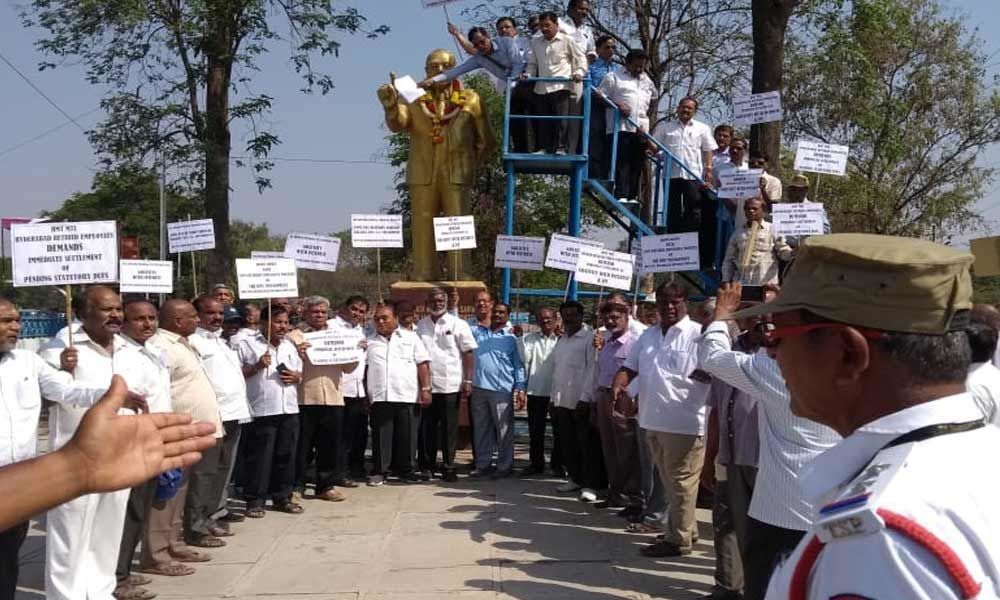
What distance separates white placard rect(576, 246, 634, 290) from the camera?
28.1ft

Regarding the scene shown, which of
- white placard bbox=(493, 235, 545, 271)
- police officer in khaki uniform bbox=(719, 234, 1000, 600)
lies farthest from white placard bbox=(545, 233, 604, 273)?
police officer in khaki uniform bbox=(719, 234, 1000, 600)

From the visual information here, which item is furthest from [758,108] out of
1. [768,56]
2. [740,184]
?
[768,56]

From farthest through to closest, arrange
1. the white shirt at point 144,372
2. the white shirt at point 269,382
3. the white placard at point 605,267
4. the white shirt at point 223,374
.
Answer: the white placard at point 605,267 → the white shirt at point 269,382 → the white shirt at point 223,374 → the white shirt at point 144,372

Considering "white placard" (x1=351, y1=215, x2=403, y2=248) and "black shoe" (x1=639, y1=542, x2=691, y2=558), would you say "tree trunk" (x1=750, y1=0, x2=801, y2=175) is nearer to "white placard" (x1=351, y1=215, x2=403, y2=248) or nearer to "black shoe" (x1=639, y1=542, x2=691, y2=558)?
"white placard" (x1=351, y1=215, x2=403, y2=248)

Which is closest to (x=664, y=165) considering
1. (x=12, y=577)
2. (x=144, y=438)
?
(x=12, y=577)

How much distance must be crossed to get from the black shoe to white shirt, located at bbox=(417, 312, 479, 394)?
11.2 ft

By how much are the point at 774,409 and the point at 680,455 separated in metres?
2.29

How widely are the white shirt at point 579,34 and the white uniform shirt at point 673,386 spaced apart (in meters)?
5.19

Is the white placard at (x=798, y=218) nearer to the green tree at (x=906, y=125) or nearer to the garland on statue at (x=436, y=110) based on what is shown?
the garland on statue at (x=436, y=110)

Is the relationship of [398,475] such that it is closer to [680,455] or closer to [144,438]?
[680,455]

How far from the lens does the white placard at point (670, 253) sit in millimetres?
8430

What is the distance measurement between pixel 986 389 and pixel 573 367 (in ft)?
16.8

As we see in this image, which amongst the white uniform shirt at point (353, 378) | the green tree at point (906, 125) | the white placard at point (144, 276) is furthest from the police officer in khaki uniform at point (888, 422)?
the green tree at point (906, 125)

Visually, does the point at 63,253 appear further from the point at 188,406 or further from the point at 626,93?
the point at 626,93
